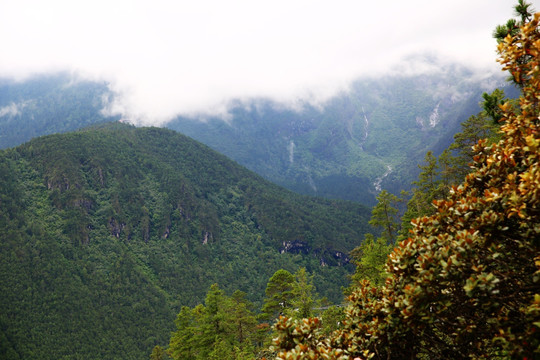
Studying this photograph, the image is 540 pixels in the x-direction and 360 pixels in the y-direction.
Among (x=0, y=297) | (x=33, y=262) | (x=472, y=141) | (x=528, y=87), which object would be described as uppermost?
(x=472, y=141)

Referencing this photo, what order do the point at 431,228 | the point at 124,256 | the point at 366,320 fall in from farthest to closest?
the point at 124,256
the point at 366,320
the point at 431,228

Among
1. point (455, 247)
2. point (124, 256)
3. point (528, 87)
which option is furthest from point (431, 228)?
point (124, 256)

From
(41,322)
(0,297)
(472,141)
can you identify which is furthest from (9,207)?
(472,141)

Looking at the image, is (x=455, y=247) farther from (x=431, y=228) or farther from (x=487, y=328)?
(x=487, y=328)

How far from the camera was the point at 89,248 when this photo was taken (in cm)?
18725

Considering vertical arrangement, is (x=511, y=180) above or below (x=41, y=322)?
above

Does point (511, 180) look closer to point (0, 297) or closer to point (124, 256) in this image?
point (0, 297)

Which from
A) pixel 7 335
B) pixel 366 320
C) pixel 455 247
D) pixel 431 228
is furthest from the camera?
pixel 7 335

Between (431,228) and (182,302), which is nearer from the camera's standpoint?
(431,228)

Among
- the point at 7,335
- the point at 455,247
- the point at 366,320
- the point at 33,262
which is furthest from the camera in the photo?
the point at 33,262

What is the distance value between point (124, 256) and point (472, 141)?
7473 inches

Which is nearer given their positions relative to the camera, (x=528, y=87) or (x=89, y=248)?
(x=528, y=87)

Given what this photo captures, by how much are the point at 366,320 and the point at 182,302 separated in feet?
602

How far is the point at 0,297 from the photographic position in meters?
134
